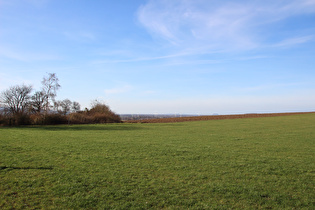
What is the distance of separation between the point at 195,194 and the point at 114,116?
128 ft

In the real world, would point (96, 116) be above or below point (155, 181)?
above

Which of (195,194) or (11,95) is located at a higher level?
(11,95)

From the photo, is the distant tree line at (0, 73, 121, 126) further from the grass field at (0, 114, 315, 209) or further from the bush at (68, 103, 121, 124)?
the grass field at (0, 114, 315, 209)

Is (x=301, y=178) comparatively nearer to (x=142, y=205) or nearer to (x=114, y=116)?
(x=142, y=205)

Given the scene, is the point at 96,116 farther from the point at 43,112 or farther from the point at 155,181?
the point at 155,181

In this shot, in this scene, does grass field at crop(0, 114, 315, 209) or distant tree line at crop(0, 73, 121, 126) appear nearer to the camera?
grass field at crop(0, 114, 315, 209)

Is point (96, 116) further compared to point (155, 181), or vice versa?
point (96, 116)

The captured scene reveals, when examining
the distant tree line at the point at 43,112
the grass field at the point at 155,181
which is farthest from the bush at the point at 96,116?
the grass field at the point at 155,181

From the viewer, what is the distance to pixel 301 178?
7.00m

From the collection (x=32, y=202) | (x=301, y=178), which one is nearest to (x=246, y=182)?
(x=301, y=178)

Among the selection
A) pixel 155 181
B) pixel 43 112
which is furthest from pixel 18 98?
pixel 155 181

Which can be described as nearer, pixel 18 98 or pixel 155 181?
pixel 155 181

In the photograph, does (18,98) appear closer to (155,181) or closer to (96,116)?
(96,116)

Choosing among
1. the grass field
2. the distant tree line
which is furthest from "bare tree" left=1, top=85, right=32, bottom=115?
the grass field
